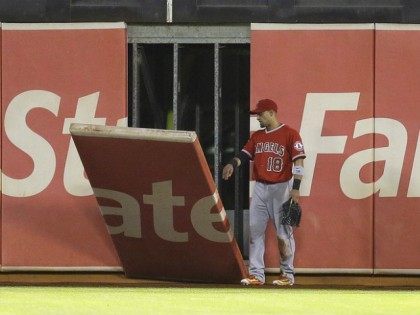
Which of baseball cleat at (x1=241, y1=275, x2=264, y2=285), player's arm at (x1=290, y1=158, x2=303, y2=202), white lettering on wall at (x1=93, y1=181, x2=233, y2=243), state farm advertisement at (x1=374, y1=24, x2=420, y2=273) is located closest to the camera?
white lettering on wall at (x1=93, y1=181, x2=233, y2=243)

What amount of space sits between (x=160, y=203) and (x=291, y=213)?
4.74 feet

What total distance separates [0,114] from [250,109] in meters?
2.95

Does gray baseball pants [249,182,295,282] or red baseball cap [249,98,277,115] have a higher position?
red baseball cap [249,98,277,115]

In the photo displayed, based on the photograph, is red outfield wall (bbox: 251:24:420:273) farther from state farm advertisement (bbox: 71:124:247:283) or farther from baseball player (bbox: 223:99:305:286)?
state farm advertisement (bbox: 71:124:247:283)

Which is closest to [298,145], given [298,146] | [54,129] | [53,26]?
[298,146]

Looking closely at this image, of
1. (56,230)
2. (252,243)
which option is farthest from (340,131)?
(56,230)

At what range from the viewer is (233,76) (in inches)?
620

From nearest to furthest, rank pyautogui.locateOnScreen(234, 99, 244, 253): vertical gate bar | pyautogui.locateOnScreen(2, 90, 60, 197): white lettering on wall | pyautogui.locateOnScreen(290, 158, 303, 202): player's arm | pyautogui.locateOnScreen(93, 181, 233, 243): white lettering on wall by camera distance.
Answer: pyautogui.locateOnScreen(93, 181, 233, 243): white lettering on wall, pyautogui.locateOnScreen(290, 158, 303, 202): player's arm, pyautogui.locateOnScreen(2, 90, 60, 197): white lettering on wall, pyautogui.locateOnScreen(234, 99, 244, 253): vertical gate bar

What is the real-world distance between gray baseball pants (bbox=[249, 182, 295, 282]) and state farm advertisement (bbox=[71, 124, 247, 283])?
0.84ft

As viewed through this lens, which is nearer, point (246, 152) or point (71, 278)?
point (246, 152)

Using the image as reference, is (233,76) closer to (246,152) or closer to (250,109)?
(250,109)

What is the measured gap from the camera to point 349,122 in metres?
15.3

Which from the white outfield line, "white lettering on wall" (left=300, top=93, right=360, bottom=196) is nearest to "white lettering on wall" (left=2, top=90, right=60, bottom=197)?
the white outfield line

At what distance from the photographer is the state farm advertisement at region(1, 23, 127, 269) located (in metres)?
15.4
